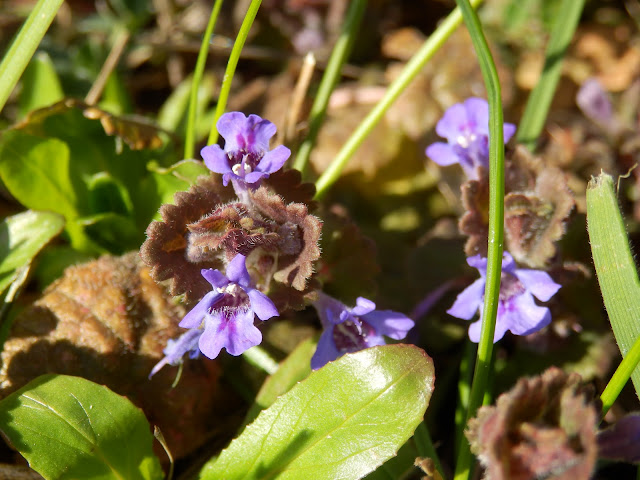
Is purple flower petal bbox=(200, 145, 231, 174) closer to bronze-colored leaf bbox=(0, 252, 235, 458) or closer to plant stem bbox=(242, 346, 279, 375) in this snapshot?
bronze-colored leaf bbox=(0, 252, 235, 458)

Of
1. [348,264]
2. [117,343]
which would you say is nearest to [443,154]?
[348,264]

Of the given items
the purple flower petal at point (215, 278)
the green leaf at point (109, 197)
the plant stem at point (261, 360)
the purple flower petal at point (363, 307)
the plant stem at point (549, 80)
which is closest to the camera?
the purple flower petal at point (215, 278)

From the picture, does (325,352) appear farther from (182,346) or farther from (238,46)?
(238,46)

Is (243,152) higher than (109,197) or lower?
higher

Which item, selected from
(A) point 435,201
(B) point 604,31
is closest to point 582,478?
(A) point 435,201

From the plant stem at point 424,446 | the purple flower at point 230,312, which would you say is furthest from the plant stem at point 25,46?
the plant stem at point 424,446

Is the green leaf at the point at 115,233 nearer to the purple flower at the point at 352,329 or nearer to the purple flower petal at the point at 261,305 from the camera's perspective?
the purple flower at the point at 352,329
